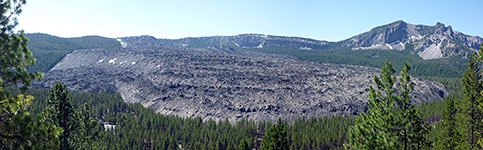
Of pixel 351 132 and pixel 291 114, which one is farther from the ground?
pixel 351 132

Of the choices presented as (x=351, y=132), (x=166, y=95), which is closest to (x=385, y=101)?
(x=351, y=132)

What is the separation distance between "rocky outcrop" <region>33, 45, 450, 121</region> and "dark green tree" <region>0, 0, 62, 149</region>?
94.0 m

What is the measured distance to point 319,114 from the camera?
11012cm

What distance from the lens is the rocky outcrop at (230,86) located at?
11469cm

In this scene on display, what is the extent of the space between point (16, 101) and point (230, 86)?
12034 cm

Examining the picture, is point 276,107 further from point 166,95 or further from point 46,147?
point 46,147

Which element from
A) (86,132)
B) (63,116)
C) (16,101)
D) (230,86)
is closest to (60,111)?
(63,116)

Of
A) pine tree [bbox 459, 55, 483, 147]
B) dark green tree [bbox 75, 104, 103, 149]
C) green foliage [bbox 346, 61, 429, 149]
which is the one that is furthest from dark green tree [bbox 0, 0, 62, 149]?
pine tree [bbox 459, 55, 483, 147]

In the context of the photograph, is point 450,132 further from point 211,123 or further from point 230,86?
point 230,86

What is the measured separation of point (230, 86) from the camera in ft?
444

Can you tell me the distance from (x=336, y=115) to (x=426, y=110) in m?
30.2

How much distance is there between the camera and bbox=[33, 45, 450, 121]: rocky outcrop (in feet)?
376

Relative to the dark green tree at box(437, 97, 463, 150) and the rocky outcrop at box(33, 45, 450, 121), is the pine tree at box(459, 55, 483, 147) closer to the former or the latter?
the dark green tree at box(437, 97, 463, 150)

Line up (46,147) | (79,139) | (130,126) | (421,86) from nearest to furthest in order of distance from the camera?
(46,147)
(79,139)
(130,126)
(421,86)
